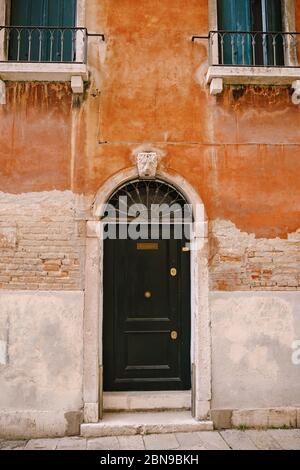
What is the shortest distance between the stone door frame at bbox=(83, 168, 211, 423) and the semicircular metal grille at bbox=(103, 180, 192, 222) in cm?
17

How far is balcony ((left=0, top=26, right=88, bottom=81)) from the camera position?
521 cm

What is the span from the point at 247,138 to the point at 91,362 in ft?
11.7

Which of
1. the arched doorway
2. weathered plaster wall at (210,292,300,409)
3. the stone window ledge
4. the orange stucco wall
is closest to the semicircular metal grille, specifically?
the arched doorway

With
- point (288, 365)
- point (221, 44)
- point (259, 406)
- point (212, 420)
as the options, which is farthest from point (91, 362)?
point (221, 44)

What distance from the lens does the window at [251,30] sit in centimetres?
579

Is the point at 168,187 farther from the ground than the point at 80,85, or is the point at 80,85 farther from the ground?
the point at 80,85

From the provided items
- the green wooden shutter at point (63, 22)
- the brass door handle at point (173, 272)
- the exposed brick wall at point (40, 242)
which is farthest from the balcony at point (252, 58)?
the exposed brick wall at point (40, 242)

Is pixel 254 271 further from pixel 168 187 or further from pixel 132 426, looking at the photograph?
pixel 132 426

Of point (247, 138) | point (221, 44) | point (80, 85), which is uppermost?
point (221, 44)

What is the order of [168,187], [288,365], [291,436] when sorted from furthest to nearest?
[168,187]
[288,365]
[291,436]

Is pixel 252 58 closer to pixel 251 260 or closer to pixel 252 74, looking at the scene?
pixel 252 74

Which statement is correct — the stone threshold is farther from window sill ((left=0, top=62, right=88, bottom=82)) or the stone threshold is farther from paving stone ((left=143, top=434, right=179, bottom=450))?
window sill ((left=0, top=62, right=88, bottom=82))

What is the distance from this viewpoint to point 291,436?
488cm

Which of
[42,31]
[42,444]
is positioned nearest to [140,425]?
[42,444]
